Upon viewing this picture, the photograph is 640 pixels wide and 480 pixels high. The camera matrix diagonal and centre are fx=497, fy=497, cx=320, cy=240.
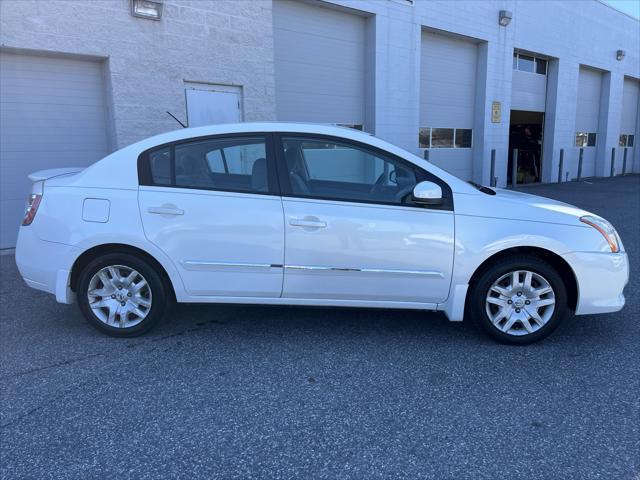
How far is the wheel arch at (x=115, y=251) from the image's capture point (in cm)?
382

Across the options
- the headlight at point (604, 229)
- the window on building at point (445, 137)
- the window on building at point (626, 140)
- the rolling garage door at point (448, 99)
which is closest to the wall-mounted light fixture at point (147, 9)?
the headlight at point (604, 229)

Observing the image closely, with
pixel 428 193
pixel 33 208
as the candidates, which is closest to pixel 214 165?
pixel 33 208

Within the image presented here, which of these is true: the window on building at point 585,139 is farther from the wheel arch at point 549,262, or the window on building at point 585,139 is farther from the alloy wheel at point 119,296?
the alloy wheel at point 119,296

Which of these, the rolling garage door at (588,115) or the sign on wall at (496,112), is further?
the rolling garage door at (588,115)

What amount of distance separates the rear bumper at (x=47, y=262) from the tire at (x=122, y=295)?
0.11 meters

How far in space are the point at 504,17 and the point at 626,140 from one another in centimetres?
1320

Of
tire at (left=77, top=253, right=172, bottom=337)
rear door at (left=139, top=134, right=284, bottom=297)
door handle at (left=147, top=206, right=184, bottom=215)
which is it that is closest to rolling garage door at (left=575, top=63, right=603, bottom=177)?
rear door at (left=139, top=134, right=284, bottom=297)

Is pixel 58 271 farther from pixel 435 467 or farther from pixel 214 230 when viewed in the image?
pixel 435 467

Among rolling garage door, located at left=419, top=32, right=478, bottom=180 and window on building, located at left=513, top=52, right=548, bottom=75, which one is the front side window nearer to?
rolling garage door, located at left=419, top=32, right=478, bottom=180

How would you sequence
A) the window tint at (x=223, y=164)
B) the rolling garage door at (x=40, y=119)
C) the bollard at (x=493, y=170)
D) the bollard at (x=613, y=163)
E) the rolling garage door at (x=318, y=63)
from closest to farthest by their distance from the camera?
1. the window tint at (x=223, y=164)
2. the rolling garage door at (x=40, y=119)
3. the rolling garage door at (x=318, y=63)
4. the bollard at (x=493, y=170)
5. the bollard at (x=613, y=163)

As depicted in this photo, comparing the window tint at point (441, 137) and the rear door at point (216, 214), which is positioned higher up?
the window tint at point (441, 137)

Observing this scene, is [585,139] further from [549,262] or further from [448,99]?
[549,262]

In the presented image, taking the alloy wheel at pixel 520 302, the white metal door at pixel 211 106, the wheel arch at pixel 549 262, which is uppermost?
the white metal door at pixel 211 106

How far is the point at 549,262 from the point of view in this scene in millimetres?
3783
